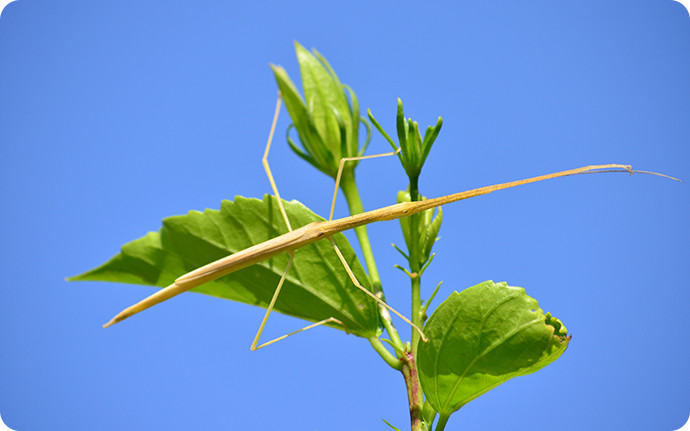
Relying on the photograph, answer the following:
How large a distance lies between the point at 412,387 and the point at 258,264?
42 centimetres

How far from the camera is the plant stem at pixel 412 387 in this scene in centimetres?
103

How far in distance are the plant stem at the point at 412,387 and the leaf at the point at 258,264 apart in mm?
120

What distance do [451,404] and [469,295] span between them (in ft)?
0.75

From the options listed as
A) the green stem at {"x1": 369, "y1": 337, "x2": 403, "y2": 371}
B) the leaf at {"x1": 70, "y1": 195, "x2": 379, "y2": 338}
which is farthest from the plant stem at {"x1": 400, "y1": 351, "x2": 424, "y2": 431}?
the leaf at {"x1": 70, "y1": 195, "x2": 379, "y2": 338}

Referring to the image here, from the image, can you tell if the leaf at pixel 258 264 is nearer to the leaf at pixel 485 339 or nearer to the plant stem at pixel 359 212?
the plant stem at pixel 359 212

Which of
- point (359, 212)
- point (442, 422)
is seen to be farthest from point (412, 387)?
point (359, 212)

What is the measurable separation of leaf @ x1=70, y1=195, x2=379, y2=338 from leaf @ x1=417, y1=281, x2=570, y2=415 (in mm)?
206

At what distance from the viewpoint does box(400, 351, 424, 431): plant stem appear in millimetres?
1031

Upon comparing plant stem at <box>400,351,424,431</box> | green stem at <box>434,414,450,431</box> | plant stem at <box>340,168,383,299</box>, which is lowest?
green stem at <box>434,414,450,431</box>

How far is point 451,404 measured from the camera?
3.36 feet

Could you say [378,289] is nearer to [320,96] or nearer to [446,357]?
[446,357]

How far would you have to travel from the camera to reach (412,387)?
1062 millimetres

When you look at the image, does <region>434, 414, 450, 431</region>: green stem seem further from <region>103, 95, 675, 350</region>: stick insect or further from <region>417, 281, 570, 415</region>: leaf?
<region>103, 95, 675, 350</region>: stick insect

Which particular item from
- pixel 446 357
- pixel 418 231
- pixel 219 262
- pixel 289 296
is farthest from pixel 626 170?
pixel 219 262
